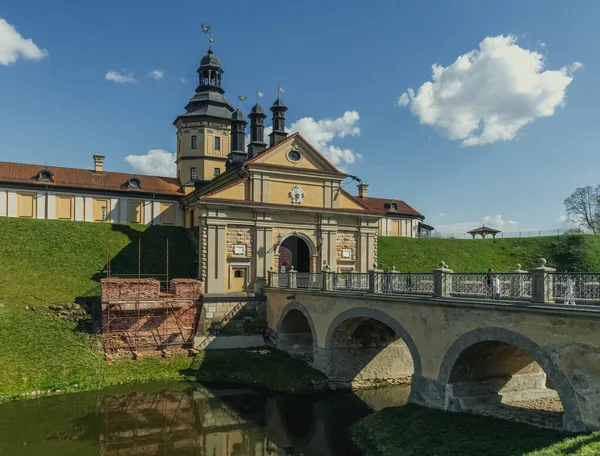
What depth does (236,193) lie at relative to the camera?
25703 mm

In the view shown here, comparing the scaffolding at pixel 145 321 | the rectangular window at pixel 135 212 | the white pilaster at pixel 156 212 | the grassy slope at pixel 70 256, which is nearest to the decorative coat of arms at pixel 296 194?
the scaffolding at pixel 145 321

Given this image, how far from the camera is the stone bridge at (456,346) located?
10.1 m

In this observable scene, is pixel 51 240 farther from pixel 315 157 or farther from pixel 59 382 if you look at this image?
pixel 315 157

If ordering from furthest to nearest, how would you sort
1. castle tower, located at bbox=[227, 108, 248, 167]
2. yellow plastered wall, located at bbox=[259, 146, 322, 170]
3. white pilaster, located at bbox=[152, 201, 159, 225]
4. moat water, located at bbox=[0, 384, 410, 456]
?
white pilaster, located at bbox=[152, 201, 159, 225]
castle tower, located at bbox=[227, 108, 248, 167]
yellow plastered wall, located at bbox=[259, 146, 322, 170]
moat water, located at bbox=[0, 384, 410, 456]

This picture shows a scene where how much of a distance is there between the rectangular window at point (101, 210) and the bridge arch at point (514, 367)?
35305mm

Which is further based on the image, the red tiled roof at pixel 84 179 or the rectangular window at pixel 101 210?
the rectangular window at pixel 101 210

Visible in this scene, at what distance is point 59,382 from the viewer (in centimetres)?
1833

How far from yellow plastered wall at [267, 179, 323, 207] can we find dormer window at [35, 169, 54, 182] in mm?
23929

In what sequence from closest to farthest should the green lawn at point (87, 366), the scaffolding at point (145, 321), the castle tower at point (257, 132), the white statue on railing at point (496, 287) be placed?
1. the white statue on railing at point (496, 287)
2. the green lawn at point (87, 366)
3. the scaffolding at point (145, 321)
4. the castle tower at point (257, 132)

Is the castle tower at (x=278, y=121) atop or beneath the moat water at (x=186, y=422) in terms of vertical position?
atop

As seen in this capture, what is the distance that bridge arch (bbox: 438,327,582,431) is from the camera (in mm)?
10117

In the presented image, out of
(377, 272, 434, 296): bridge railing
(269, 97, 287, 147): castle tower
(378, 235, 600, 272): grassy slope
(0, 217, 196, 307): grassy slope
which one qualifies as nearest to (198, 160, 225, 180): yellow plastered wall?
(0, 217, 196, 307): grassy slope

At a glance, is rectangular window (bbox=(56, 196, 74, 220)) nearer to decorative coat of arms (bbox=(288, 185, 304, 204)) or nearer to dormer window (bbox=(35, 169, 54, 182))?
dormer window (bbox=(35, 169, 54, 182))

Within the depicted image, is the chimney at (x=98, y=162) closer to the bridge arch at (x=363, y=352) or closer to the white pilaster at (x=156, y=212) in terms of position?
the white pilaster at (x=156, y=212)
